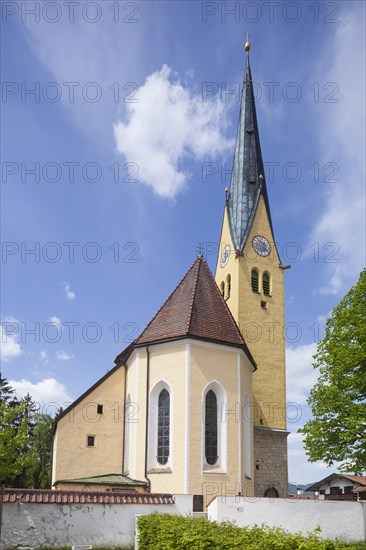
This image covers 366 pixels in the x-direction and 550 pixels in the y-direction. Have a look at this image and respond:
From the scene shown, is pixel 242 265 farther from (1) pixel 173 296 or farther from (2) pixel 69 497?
(2) pixel 69 497

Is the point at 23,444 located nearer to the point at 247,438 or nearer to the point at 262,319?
the point at 247,438

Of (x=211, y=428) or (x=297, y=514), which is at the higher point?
(x=211, y=428)

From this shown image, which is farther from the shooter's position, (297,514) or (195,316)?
(195,316)

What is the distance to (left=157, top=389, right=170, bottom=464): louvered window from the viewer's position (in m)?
22.7

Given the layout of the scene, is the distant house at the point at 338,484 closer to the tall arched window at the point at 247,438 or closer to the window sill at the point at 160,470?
the tall arched window at the point at 247,438

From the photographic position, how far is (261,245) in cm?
3388

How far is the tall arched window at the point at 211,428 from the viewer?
880 inches

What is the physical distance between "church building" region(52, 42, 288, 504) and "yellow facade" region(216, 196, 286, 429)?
0.07 meters

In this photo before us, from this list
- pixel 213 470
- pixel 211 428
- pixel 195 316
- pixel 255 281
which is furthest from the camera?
pixel 255 281

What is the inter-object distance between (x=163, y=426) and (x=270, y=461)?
8169 millimetres

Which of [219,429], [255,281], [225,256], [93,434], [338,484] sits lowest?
[338,484]

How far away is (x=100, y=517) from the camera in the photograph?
687 inches

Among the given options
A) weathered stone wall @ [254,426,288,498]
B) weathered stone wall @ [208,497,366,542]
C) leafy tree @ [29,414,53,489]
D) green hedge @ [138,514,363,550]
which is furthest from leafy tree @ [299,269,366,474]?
leafy tree @ [29,414,53,489]

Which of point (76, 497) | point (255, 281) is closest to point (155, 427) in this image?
point (76, 497)
